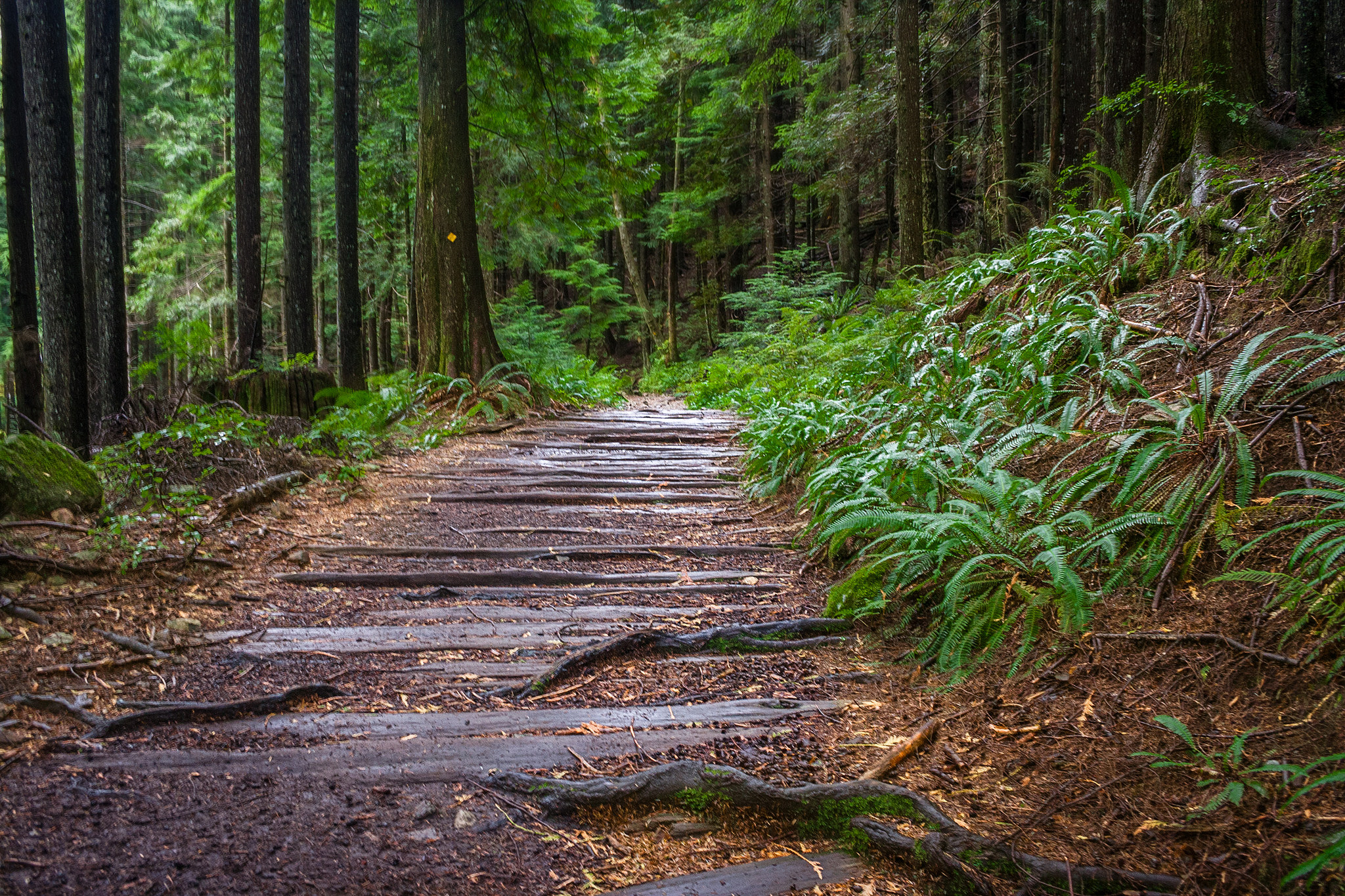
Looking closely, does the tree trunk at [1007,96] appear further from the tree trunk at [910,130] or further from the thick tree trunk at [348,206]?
the thick tree trunk at [348,206]

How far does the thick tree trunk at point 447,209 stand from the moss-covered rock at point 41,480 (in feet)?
17.9

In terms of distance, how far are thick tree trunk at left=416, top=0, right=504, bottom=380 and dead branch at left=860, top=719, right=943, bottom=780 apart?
320 inches

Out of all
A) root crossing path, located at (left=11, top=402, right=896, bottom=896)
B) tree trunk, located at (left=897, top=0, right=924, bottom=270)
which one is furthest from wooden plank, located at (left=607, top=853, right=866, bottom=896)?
tree trunk, located at (left=897, top=0, right=924, bottom=270)

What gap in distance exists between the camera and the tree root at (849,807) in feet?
5.73

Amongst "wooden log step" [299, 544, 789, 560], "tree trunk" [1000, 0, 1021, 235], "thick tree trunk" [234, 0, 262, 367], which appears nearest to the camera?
"wooden log step" [299, 544, 789, 560]

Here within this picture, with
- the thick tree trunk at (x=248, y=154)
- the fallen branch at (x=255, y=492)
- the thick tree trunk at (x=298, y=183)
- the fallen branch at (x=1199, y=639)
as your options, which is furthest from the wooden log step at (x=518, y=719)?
the thick tree trunk at (x=298, y=183)

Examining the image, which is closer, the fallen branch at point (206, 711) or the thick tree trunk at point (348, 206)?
the fallen branch at point (206, 711)

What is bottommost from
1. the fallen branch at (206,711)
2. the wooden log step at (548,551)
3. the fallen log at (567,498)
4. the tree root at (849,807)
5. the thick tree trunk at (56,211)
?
the tree root at (849,807)

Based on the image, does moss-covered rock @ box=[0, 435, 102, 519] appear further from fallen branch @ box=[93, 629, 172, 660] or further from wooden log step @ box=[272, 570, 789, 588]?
fallen branch @ box=[93, 629, 172, 660]

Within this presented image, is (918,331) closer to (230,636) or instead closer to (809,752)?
(809,752)

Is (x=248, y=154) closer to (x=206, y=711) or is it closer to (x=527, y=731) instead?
(x=206, y=711)

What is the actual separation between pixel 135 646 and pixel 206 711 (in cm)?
69

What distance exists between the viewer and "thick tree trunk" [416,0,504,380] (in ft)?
30.7

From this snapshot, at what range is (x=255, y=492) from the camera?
495 centimetres
